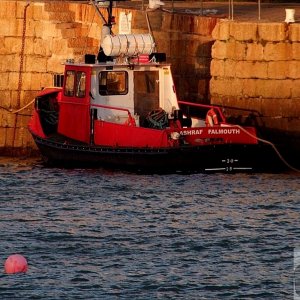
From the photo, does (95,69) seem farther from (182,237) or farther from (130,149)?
(182,237)

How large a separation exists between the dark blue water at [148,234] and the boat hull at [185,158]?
248 millimetres

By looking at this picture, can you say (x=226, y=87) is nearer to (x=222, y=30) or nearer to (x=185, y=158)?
(x=222, y=30)

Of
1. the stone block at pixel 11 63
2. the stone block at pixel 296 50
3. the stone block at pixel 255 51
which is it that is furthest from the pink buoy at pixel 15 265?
the stone block at pixel 11 63

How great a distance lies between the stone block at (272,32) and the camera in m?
38.6

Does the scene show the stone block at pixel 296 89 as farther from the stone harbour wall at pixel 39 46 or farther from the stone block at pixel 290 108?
the stone harbour wall at pixel 39 46

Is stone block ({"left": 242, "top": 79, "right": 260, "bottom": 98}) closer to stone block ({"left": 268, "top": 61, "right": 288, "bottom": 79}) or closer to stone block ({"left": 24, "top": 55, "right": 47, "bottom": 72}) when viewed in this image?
stone block ({"left": 268, "top": 61, "right": 288, "bottom": 79})

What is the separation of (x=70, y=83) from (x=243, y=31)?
388cm

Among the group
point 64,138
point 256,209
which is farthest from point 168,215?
point 64,138

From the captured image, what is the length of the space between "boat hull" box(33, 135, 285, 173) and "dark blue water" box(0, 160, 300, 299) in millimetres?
248

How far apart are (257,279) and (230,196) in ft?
24.5

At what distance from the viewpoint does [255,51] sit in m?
39.1

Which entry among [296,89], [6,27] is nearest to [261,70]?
[296,89]

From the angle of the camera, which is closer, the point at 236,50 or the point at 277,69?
the point at 277,69

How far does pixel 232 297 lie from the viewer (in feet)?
84.8
